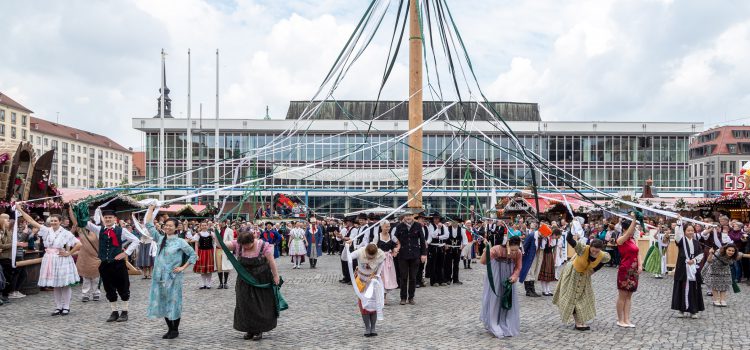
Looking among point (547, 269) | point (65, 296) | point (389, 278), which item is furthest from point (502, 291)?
point (65, 296)

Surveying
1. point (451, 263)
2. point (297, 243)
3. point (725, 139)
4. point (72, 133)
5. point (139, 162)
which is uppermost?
point (72, 133)

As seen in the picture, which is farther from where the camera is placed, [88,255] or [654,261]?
[654,261]

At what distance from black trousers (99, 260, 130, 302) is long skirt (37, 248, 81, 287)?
120cm

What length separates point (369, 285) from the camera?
9.52 m

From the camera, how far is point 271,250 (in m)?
9.20

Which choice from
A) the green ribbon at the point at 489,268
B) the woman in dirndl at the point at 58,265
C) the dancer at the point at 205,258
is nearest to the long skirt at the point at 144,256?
the dancer at the point at 205,258

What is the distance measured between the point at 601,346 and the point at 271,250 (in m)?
4.53

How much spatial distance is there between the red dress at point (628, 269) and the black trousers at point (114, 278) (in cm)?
754

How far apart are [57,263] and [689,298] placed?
34.5 feet

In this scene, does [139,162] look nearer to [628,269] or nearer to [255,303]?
[255,303]

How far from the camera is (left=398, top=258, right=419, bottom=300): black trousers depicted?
12.7 metres

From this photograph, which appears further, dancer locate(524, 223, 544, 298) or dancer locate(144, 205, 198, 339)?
dancer locate(524, 223, 544, 298)

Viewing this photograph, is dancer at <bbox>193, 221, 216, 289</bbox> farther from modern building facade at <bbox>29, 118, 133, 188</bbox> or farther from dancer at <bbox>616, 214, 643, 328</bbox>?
modern building facade at <bbox>29, 118, 133, 188</bbox>

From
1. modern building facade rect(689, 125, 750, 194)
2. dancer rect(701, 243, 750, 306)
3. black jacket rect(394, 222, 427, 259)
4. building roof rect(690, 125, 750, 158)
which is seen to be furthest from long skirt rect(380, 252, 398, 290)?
building roof rect(690, 125, 750, 158)
